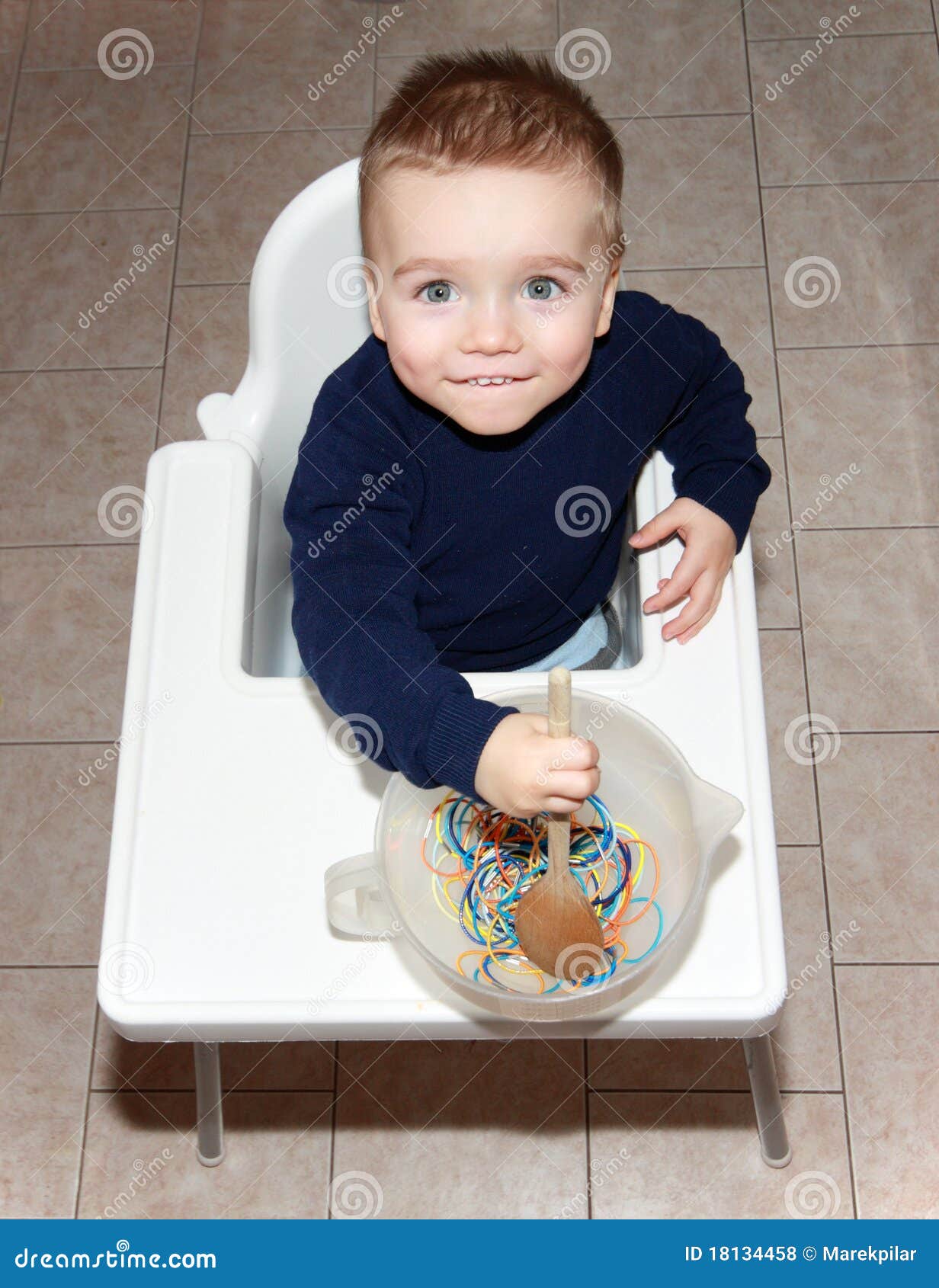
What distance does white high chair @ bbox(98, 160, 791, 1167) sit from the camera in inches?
32.6

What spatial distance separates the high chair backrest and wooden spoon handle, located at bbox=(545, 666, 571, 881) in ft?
1.22

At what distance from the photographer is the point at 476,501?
101cm

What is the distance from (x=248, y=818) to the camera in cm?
89

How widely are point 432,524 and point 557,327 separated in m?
0.21

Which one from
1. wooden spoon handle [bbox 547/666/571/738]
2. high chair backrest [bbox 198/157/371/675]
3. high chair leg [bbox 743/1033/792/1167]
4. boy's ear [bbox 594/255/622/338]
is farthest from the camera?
high chair leg [bbox 743/1033/792/1167]

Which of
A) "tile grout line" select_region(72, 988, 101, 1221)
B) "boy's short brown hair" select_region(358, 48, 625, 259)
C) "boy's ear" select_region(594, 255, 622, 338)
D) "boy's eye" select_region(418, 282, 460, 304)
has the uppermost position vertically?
"boy's short brown hair" select_region(358, 48, 625, 259)

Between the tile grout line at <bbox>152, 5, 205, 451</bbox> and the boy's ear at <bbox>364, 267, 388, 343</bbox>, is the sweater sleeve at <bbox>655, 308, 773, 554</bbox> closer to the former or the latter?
the boy's ear at <bbox>364, 267, 388, 343</bbox>

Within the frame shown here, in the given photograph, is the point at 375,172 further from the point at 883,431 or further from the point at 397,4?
the point at 397,4

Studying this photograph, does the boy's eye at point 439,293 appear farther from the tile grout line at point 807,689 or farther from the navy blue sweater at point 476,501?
the tile grout line at point 807,689

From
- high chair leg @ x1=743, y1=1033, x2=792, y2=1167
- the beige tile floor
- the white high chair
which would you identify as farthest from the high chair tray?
the beige tile floor

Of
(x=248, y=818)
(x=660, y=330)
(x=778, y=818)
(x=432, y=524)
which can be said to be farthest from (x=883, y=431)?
(x=248, y=818)

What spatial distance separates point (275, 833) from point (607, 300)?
1.43ft

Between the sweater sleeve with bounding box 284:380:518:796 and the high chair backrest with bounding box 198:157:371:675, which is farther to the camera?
the high chair backrest with bounding box 198:157:371:675

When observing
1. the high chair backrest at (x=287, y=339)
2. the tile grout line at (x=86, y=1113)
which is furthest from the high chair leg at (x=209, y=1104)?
the high chair backrest at (x=287, y=339)
